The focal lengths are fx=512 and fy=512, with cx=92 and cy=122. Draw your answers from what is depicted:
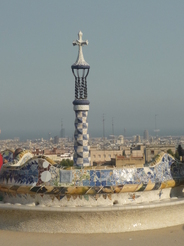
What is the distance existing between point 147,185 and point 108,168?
1.29m

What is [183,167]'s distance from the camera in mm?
16859

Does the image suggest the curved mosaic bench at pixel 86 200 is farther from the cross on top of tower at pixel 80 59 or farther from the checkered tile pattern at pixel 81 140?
the cross on top of tower at pixel 80 59

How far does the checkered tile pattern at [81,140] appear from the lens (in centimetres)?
1884

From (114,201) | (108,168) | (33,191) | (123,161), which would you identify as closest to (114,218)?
(114,201)

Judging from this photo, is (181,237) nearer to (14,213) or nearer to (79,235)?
(79,235)

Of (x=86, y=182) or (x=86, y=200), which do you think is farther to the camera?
(x=86, y=182)

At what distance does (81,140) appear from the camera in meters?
18.9

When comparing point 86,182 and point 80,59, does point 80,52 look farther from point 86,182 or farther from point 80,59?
point 86,182

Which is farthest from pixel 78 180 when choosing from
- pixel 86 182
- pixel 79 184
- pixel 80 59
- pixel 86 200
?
pixel 80 59

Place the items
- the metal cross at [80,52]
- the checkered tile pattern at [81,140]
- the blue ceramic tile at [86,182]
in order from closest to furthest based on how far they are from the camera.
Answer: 1. the blue ceramic tile at [86,182]
2. the checkered tile pattern at [81,140]
3. the metal cross at [80,52]

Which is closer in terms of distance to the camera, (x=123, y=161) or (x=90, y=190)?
(x=90, y=190)

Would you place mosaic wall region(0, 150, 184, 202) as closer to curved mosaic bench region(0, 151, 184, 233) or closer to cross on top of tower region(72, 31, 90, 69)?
curved mosaic bench region(0, 151, 184, 233)

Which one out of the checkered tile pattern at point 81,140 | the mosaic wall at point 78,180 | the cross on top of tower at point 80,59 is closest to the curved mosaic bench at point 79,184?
the mosaic wall at point 78,180

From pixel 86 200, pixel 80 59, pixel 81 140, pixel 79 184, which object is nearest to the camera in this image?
pixel 86 200
